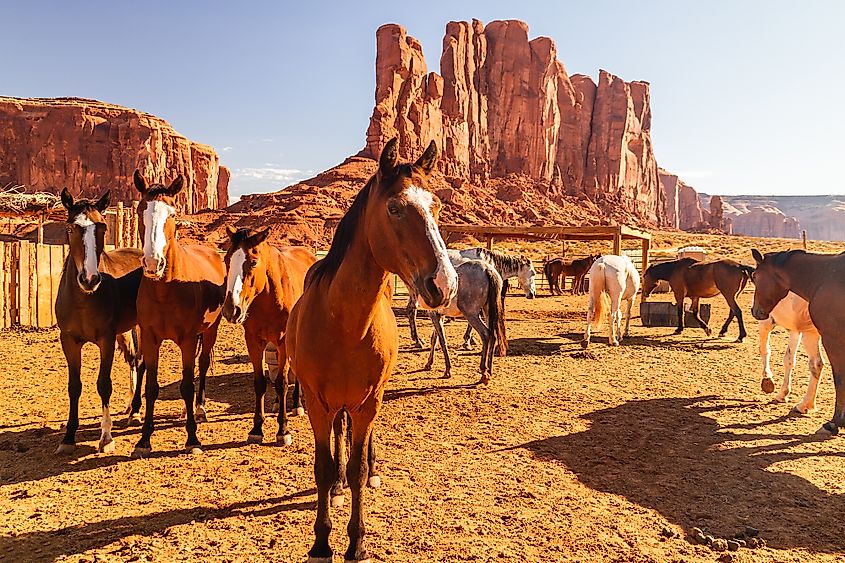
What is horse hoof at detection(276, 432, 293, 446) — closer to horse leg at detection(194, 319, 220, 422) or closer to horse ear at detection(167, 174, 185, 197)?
horse leg at detection(194, 319, 220, 422)

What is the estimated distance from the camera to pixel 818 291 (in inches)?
249

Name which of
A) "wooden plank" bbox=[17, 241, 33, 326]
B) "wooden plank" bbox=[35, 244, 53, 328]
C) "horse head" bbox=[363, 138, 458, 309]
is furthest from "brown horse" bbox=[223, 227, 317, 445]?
"wooden plank" bbox=[35, 244, 53, 328]

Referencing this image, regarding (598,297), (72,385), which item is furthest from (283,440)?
(598,297)

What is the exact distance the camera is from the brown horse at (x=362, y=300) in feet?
8.17

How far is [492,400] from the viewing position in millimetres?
7684

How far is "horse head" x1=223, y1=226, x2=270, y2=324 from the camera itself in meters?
5.17

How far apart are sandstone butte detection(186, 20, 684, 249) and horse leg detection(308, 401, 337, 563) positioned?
4221cm

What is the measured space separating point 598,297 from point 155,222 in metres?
10.6

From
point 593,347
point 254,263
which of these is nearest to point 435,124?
point 593,347

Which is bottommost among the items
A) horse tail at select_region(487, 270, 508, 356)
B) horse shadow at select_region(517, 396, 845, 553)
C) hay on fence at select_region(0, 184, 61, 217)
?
horse shadow at select_region(517, 396, 845, 553)

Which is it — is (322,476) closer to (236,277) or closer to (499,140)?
(236,277)

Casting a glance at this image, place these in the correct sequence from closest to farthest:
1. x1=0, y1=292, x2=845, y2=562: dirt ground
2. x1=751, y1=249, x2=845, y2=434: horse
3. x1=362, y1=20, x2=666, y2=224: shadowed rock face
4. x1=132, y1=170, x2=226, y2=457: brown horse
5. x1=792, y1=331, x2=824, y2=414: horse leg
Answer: x1=0, y1=292, x2=845, y2=562: dirt ground → x1=132, y1=170, x2=226, y2=457: brown horse → x1=751, y1=249, x2=845, y2=434: horse → x1=792, y1=331, x2=824, y2=414: horse leg → x1=362, y1=20, x2=666, y2=224: shadowed rock face

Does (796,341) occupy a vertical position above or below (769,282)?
below

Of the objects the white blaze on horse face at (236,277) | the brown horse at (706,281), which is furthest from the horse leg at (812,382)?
the white blaze on horse face at (236,277)
